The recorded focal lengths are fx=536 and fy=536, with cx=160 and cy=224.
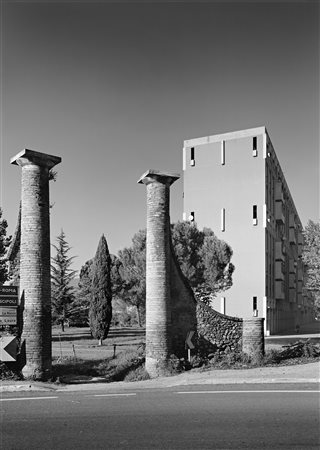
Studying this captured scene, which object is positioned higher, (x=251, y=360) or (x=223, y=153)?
(x=223, y=153)

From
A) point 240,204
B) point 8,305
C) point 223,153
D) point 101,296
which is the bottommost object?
point 101,296

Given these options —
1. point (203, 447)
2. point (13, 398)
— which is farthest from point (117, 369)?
point (203, 447)

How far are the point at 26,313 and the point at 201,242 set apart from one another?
2702cm

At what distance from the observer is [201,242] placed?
135 ft

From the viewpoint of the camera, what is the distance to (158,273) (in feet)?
56.3

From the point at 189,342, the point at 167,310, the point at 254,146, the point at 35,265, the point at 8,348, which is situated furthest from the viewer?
the point at 254,146

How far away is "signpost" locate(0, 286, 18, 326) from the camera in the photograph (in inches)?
591

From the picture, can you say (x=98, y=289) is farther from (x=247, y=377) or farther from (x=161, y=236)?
(x=247, y=377)

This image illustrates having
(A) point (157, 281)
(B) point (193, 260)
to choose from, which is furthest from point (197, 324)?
(B) point (193, 260)

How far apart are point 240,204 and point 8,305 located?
1452 inches

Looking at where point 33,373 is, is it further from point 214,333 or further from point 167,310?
point 214,333

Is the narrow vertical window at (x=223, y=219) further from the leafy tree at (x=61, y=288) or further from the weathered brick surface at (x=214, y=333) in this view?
the weathered brick surface at (x=214, y=333)

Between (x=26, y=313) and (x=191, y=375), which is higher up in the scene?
(x=26, y=313)

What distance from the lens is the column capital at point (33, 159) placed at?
49.7 ft
